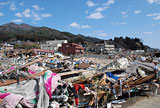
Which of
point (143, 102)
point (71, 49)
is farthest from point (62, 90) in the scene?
point (71, 49)

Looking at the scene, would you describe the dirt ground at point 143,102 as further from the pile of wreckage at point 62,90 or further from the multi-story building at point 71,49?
the multi-story building at point 71,49

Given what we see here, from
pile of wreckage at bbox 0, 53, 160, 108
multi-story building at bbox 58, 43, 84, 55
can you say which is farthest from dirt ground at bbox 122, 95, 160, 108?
multi-story building at bbox 58, 43, 84, 55

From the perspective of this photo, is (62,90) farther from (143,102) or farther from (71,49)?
(71,49)

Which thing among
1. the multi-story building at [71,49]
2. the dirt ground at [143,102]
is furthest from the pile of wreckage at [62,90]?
the multi-story building at [71,49]

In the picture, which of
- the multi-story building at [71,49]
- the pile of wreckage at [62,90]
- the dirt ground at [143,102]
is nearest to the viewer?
the pile of wreckage at [62,90]

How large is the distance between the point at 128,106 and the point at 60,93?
2703 millimetres

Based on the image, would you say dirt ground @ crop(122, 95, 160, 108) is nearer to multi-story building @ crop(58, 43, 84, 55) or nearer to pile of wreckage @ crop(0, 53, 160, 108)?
pile of wreckage @ crop(0, 53, 160, 108)

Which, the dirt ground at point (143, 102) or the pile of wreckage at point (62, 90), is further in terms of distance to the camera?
the dirt ground at point (143, 102)

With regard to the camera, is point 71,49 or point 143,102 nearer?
point 143,102

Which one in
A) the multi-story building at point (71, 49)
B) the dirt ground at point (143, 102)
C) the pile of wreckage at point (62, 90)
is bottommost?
the dirt ground at point (143, 102)

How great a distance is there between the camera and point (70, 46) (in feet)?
150

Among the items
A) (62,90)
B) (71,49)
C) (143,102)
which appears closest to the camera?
(62,90)

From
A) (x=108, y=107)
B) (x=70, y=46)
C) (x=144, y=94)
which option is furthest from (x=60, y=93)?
(x=70, y=46)

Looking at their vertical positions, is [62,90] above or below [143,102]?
above
